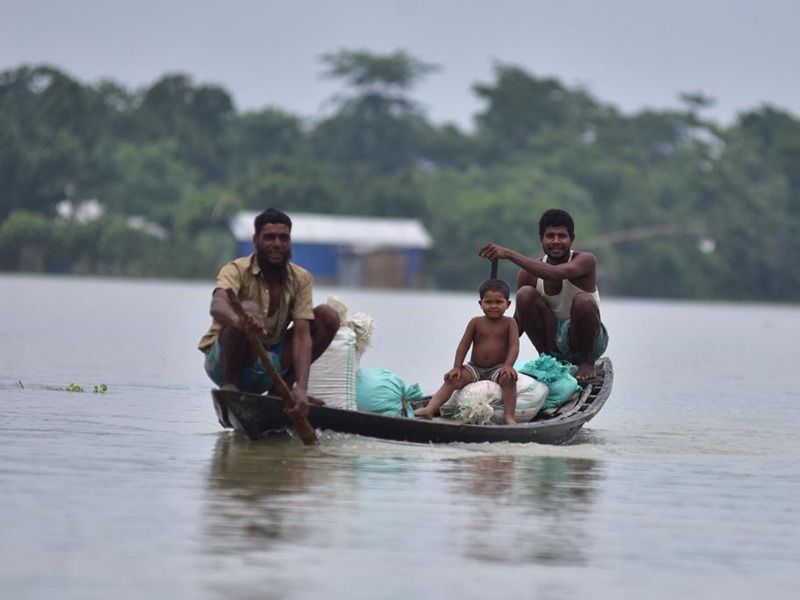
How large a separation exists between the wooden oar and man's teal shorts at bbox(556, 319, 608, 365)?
2479mm

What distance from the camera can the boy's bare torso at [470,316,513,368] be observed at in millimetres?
10375

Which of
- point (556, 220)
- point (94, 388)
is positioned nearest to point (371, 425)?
point (556, 220)

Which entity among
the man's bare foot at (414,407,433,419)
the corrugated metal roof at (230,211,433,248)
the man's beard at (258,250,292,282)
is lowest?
the man's bare foot at (414,407,433,419)

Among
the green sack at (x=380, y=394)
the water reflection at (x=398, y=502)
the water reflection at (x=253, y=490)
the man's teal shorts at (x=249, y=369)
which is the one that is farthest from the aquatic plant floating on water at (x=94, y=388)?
the man's teal shorts at (x=249, y=369)

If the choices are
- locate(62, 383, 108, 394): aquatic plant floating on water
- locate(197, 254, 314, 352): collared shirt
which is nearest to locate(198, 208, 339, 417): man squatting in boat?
locate(197, 254, 314, 352): collared shirt

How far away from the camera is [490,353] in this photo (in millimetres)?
10383

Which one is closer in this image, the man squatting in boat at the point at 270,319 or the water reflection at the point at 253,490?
the water reflection at the point at 253,490

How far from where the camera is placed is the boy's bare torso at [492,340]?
10.4m

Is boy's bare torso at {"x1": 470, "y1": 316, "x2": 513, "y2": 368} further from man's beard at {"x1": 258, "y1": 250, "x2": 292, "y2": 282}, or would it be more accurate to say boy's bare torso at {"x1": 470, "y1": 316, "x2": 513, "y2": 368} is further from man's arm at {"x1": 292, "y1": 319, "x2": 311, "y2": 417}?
man's beard at {"x1": 258, "y1": 250, "x2": 292, "y2": 282}

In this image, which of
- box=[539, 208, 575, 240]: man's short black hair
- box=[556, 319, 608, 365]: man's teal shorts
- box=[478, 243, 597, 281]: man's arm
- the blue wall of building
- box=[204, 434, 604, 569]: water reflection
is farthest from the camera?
the blue wall of building

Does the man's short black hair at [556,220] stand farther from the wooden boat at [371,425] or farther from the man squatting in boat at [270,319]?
the man squatting in boat at [270,319]

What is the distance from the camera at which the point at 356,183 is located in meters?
66.1

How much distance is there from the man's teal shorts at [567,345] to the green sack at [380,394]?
4.69 feet

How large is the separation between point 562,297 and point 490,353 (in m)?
1.13
